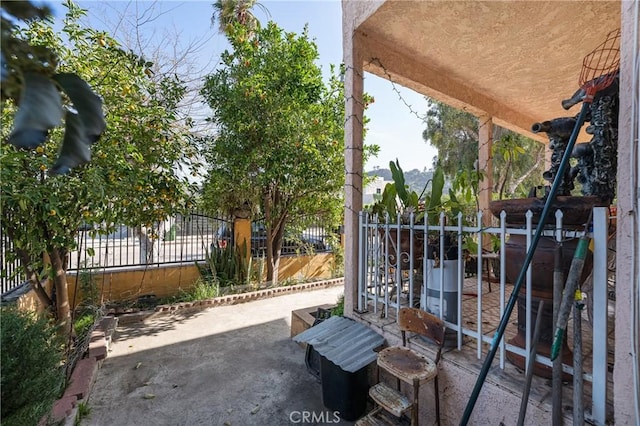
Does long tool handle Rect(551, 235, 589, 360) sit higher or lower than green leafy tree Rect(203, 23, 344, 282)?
lower

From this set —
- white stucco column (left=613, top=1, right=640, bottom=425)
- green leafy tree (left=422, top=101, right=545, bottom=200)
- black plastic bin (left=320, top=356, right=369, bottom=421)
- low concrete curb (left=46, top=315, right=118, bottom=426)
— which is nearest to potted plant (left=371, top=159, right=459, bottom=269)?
white stucco column (left=613, top=1, right=640, bottom=425)

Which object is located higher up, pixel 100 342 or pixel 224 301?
pixel 100 342

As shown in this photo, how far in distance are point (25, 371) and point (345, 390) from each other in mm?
2186

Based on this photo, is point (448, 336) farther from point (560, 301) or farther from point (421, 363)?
point (560, 301)

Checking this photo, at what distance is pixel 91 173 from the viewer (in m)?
2.87

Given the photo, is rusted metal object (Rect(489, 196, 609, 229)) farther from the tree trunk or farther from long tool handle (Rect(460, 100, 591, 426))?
the tree trunk

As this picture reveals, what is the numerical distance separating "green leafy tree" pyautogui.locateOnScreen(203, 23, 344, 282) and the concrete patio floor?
2518 millimetres

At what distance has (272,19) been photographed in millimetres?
5496

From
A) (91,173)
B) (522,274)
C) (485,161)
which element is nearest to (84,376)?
(91,173)

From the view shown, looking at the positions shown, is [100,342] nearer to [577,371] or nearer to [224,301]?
[224,301]

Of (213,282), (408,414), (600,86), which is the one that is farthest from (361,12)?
(213,282)

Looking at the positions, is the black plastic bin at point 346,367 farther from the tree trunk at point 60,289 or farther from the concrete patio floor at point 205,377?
the tree trunk at point 60,289

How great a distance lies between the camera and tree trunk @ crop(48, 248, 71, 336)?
3391mm

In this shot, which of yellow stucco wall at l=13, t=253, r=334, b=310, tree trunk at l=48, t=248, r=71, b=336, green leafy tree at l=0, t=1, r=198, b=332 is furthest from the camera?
yellow stucco wall at l=13, t=253, r=334, b=310
